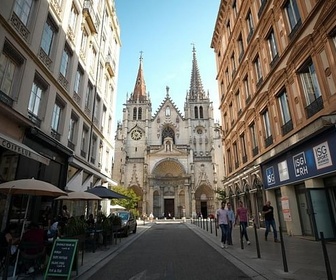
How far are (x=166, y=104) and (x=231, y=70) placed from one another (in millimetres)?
38543

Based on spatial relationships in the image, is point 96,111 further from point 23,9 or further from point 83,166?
point 23,9

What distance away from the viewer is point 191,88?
62.7 metres

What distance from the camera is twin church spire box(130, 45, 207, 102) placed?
195 ft

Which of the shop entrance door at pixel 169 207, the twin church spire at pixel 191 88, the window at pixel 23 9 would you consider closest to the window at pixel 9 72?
the window at pixel 23 9

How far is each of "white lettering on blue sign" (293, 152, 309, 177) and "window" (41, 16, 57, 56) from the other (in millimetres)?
12819

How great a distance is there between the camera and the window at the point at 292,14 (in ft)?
33.5

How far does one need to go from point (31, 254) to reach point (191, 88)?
60.6m

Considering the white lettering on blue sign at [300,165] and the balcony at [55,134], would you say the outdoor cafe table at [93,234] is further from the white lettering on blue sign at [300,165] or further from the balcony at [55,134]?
the white lettering on blue sign at [300,165]

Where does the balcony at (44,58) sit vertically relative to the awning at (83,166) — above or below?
above

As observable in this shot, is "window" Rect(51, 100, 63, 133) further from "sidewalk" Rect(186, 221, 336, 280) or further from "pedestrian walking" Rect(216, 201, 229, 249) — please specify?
"sidewalk" Rect(186, 221, 336, 280)

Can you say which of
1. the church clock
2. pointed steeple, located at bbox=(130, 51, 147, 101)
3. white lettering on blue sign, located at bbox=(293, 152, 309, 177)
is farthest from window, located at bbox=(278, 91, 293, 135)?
pointed steeple, located at bbox=(130, 51, 147, 101)

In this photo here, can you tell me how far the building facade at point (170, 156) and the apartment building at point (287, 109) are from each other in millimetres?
29734

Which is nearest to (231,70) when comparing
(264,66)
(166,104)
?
(264,66)

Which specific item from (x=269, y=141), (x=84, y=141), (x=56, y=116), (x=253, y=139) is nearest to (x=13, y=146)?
(x=56, y=116)
